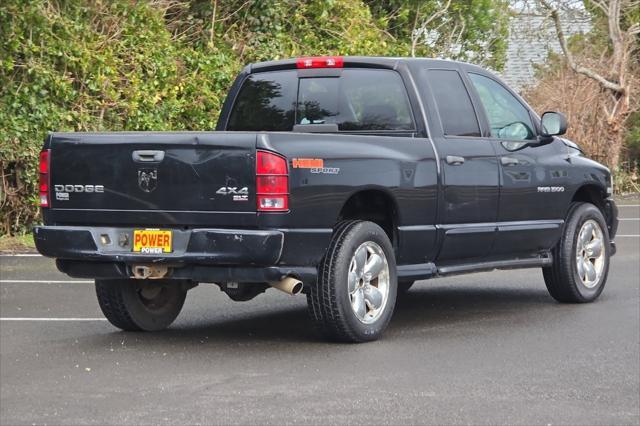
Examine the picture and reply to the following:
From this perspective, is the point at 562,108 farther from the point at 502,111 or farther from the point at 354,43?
the point at 502,111

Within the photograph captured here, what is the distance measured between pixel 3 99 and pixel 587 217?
887 centimetres

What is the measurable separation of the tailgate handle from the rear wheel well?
1.38 metres

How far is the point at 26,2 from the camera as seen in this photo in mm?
18000

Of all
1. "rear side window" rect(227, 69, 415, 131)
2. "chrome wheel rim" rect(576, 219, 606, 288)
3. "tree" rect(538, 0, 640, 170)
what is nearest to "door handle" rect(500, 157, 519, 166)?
"rear side window" rect(227, 69, 415, 131)

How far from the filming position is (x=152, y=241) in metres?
Result: 9.28

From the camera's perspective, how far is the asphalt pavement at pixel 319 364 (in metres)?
7.35

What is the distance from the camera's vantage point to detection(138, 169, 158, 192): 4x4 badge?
9.31 m

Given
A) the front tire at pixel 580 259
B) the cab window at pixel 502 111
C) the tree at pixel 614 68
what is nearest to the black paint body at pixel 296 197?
the cab window at pixel 502 111

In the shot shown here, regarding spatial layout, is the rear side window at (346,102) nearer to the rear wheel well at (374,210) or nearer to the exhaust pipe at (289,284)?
the rear wheel well at (374,210)

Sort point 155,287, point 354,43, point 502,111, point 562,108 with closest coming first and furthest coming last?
point 155,287, point 502,111, point 354,43, point 562,108

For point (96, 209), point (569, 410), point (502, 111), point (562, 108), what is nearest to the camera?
point (569, 410)

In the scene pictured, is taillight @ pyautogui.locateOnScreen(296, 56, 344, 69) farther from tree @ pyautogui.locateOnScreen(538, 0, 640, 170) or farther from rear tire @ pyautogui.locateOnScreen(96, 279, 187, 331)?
tree @ pyautogui.locateOnScreen(538, 0, 640, 170)

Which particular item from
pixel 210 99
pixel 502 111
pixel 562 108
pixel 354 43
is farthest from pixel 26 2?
pixel 562 108

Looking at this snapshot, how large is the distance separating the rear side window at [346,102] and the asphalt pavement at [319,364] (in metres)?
Answer: 1.56
